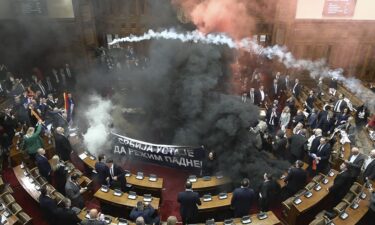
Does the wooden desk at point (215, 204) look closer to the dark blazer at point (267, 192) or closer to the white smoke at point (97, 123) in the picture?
the dark blazer at point (267, 192)

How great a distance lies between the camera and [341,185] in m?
8.19

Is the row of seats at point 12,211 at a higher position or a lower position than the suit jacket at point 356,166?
lower

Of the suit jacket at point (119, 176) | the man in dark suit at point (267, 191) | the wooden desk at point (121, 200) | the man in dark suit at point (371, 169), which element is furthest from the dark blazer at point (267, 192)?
the suit jacket at point (119, 176)

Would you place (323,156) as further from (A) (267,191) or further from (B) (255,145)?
(A) (267,191)

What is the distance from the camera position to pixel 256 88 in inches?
615

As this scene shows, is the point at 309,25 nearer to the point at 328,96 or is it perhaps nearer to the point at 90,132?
the point at 328,96

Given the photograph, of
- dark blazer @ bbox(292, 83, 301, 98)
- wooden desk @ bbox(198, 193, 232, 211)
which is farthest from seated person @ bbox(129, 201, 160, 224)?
dark blazer @ bbox(292, 83, 301, 98)

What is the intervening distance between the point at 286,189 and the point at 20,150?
8296mm

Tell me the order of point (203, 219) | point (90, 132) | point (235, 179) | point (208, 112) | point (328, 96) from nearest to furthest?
point (203, 219) < point (235, 179) < point (208, 112) < point (90, 132) < point (328, 96)

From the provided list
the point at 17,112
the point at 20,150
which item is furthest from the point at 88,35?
the point at 20,150

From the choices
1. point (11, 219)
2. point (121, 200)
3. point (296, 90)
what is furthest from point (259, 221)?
point (296, 90)

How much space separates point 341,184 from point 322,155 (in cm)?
149

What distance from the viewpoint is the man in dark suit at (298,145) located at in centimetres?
995

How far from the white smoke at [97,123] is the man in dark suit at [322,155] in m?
6.69
